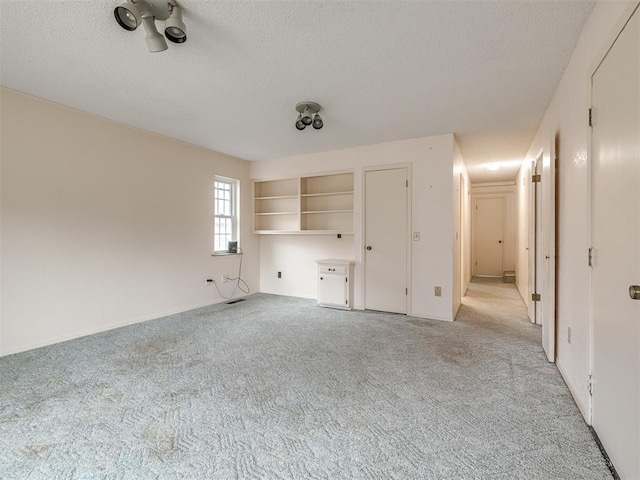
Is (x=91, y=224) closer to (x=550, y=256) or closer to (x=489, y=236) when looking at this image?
(x=550, y=256)

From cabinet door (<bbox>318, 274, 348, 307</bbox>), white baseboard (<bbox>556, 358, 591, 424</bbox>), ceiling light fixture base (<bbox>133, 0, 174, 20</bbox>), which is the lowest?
white baseboard (<bbox>556, 358, 591, 424</bbox>)

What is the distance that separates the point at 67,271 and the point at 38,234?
45 cm

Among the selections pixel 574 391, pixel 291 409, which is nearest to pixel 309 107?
pixel 291 409

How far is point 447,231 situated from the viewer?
388cm

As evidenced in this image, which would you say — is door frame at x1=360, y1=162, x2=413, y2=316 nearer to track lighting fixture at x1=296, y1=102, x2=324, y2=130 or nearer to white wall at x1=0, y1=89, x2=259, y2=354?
track lighting fixture at x1=296, y1=102, x2=324, y2=130

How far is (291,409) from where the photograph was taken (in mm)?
1907

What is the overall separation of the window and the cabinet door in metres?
1.79

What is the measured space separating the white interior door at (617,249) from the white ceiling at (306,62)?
68cm

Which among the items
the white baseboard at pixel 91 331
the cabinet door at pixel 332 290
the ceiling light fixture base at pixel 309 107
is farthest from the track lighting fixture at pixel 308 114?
the white baseboard at pixel 91 331

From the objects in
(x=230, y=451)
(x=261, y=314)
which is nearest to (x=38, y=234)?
(x=261, y=314)

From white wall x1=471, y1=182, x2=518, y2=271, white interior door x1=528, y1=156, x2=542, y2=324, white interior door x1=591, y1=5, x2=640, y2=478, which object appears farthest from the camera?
white wall x1=471, y1=182, x2=518, y2=271

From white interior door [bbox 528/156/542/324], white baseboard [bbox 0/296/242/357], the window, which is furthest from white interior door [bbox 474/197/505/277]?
white baseboard [bbox 0/296/242/357]

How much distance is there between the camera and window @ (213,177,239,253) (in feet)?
16.6

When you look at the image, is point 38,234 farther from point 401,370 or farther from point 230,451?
point 401,370
